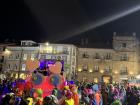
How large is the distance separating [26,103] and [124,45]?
209ft

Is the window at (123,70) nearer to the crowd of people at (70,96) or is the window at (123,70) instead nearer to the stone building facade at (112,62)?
the stone building facade at (112,62)

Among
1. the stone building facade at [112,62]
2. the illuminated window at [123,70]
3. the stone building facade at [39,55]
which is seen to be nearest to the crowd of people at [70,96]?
the stone building facade at [39,55]

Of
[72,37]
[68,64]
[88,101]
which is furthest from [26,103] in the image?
[72,37]

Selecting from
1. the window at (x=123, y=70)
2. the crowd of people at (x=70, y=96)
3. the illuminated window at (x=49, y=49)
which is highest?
the illuminated window at (x=49, y=49)

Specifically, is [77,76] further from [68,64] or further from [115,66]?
[115,66]

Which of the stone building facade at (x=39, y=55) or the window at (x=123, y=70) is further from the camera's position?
the stone building facade at (x=39, y=55)

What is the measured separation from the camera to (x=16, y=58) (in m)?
75.8

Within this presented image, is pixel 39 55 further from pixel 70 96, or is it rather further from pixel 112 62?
pixel 70 96

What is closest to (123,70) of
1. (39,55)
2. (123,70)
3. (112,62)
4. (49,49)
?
(123,70)

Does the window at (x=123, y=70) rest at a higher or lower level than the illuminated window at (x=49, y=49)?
lower

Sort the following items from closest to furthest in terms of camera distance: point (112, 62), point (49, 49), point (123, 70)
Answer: point (123, 70) → point (112, 62) → point (49, 49)

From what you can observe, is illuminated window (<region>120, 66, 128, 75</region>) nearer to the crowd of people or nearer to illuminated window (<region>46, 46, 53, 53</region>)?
illuminated window (<region>46, 46, 53, 53</region>)

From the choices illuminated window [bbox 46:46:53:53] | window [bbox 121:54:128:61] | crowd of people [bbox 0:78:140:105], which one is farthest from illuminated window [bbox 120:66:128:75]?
crowd of people [bbox 0:78:140:105]

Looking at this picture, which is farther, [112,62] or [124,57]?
[112,62]
